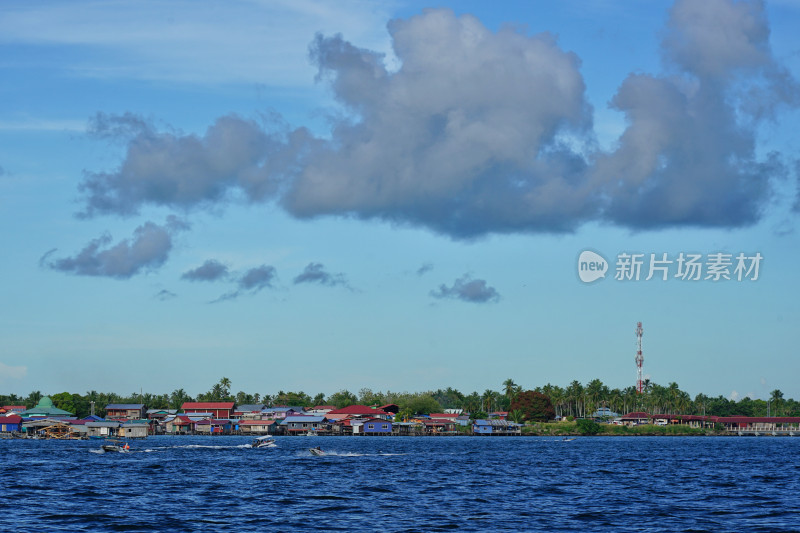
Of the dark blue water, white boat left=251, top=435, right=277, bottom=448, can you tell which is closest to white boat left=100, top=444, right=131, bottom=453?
the dark blue water

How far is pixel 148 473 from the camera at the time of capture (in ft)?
299

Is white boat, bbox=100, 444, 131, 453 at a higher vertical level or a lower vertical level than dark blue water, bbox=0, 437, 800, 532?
lower

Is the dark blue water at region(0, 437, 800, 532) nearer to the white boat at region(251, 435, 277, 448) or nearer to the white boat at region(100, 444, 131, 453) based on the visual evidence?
the white boat at region(100, 444, 131, 453)

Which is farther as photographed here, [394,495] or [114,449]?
[114,449]

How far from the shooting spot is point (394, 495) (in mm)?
68625

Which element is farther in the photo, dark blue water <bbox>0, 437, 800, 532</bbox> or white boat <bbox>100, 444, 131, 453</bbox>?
white boat <bbox>100, 444, 131, 453</bbox>

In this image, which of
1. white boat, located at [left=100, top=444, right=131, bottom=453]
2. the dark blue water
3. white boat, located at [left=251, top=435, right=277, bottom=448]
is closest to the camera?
the dark blue water

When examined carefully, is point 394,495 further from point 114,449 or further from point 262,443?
point 262,443

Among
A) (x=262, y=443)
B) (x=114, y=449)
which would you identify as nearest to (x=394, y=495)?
(x=114, y=449)

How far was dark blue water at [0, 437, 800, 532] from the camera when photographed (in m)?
53.2

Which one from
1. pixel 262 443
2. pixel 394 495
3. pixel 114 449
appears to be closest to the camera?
pixel 394 495

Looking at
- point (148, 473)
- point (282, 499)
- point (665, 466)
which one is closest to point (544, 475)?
point (665, 466)

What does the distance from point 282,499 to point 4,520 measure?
19.8 metres

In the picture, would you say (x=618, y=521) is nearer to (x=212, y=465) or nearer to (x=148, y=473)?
(x=148, y=473)
